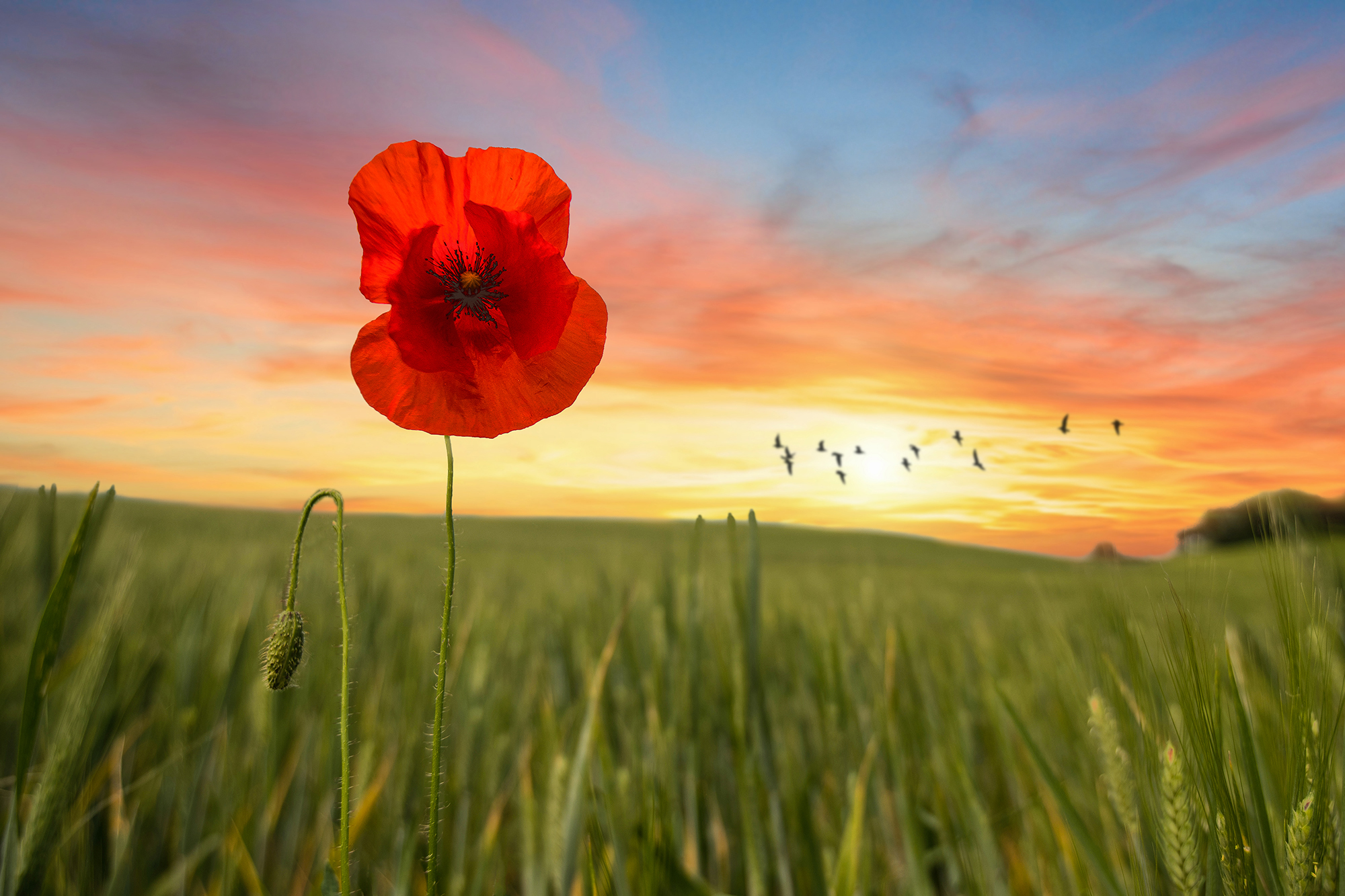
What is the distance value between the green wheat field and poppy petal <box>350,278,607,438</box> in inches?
4.6

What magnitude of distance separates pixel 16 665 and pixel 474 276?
1605 mm

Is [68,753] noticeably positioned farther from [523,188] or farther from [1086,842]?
[1086,842]

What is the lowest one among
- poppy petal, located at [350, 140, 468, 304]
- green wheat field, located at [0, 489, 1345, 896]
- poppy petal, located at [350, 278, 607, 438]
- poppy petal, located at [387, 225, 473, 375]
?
green wheat field, located at [0, 489, 1345, 896]

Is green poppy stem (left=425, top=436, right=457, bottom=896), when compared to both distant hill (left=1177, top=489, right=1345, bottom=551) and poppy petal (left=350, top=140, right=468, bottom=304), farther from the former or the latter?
distant hill (left=1177, top=489, right=1345, bottom=551)

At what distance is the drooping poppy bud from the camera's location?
0.69 metres

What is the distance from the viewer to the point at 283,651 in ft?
2.28

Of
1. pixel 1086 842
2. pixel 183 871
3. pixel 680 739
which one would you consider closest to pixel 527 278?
pixel 1086 842

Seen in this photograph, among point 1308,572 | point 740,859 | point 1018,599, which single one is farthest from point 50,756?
point 1018,599

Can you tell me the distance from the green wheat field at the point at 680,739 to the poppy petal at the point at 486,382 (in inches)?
4.6

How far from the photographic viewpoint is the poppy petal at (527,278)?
58cm

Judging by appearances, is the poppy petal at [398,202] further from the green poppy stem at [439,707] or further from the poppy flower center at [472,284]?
the green poppy stem at [439,707]

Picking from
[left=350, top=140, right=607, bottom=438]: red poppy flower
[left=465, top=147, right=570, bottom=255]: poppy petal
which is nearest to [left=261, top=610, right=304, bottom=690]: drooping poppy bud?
[left=350, top=140, right=607, bottom=438]: red poppy flower

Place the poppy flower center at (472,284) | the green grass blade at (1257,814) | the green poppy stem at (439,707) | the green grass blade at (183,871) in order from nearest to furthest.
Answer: the green poppy stem at (439,707) → the poppy flower center at (472,284) → the green grass blade at (1257,814) → the green grass blade at (183,871)

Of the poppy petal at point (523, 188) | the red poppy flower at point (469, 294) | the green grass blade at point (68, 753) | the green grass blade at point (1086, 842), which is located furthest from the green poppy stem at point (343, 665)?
the green grass blade at point (1086, 842)
